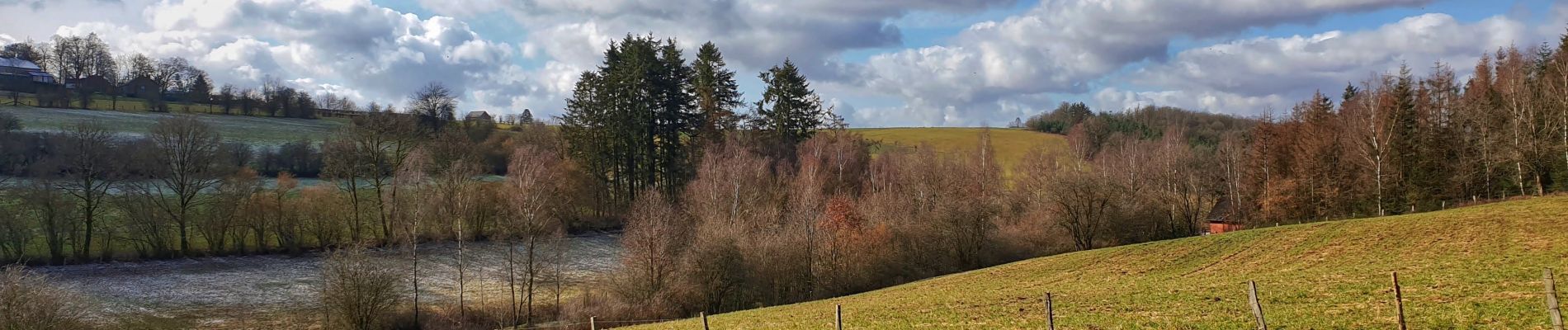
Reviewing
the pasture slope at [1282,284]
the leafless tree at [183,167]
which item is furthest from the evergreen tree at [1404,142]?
the leafless tree at [183,167]

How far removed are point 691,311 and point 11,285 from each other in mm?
25611

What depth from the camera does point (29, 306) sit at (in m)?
26.5

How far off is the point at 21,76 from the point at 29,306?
84816 millimetres

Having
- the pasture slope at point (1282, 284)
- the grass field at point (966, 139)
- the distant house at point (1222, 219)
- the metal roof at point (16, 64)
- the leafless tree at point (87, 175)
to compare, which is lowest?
the distant house at point (1222, 219)

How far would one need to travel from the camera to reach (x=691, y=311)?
3841 cm

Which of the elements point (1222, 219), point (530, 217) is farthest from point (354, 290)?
point (1222, 219)

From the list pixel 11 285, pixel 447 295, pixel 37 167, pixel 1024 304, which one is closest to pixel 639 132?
pixel 447 295

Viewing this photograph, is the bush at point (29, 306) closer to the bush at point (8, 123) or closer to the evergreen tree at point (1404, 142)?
the bush at point (8, 123)

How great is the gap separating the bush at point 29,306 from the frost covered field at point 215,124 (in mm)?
44192

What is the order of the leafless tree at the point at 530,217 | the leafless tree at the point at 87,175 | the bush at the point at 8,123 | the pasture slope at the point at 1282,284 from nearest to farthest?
the pasture slope at the point at 1282,284 → the leafless tree at the point at 530,217 → the leafless tree at the point at 87,175 → the bush at the point at 8,123

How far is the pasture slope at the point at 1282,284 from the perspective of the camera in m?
15.0

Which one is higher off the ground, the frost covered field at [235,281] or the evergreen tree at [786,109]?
the evergreen tree at [786,109]

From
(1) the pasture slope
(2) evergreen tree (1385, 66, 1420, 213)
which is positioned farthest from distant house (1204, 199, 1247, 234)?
(1) the pasture slope

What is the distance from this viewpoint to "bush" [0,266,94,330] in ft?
85.8
